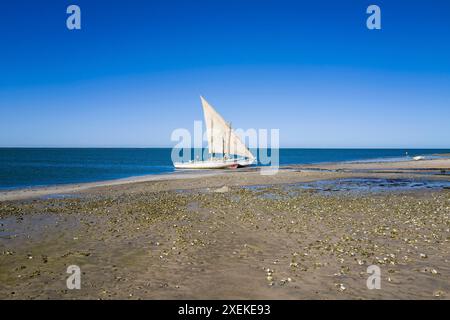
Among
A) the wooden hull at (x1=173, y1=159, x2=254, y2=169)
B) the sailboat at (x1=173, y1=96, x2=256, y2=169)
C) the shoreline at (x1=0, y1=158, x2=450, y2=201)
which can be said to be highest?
the sailboat at (x1=173, y1=96, x2=256, y2=169)

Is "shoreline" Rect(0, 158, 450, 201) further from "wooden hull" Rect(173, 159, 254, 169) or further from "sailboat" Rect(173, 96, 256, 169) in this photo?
"sailboat" Rect(173, 96, 256, 169)

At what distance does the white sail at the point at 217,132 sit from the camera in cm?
7725

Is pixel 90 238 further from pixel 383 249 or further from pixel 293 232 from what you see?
pixel 383 249

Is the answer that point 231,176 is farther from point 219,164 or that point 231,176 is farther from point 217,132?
point 217,132

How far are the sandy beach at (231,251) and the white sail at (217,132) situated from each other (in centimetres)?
5487

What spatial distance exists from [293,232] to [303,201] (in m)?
9.85

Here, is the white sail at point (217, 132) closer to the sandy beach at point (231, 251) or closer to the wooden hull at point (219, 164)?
the wooden hull at point (219, 164)

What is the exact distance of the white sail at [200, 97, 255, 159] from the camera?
77250 millimetres

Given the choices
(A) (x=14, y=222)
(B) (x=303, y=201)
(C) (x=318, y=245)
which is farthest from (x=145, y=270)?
(B) (x=303, y=201)

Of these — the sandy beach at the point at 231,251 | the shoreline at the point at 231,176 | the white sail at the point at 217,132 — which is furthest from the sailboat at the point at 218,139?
the sandy beach at the point at 231,251

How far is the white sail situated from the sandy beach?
54.9 m

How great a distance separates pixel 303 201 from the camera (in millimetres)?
25594

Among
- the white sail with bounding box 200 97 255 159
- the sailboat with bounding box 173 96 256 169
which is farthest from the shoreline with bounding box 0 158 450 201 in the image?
the white sail with bounding box 200 97 255 159
